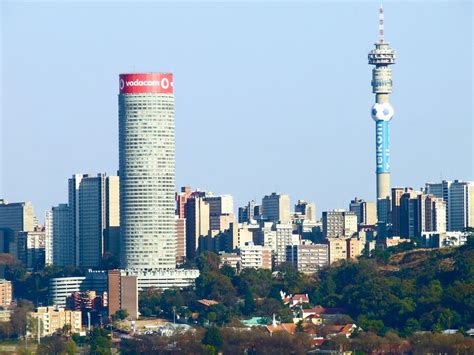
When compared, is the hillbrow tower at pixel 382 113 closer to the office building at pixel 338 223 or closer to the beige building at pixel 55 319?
the office building at pixel 338 223

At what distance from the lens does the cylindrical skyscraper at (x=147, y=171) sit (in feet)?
Result: 330

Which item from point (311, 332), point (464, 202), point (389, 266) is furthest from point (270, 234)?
point (311, 332)

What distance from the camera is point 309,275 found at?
333 ft

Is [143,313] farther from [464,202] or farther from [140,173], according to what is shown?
[464,202]

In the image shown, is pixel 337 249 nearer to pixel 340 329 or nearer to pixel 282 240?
pixel 282 240

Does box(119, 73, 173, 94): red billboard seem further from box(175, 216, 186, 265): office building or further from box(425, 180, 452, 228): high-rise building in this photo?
box(425, 180, 452, 228): high-rise building

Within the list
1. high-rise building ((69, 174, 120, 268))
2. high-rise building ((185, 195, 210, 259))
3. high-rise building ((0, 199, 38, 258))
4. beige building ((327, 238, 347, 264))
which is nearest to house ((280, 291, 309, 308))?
beige building ((327, 238, 347, 264))

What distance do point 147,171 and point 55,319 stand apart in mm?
14983

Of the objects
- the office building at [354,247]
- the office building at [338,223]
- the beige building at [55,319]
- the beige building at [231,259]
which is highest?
the office building at [338,223]

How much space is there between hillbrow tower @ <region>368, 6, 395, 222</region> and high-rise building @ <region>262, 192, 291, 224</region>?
23.1ft

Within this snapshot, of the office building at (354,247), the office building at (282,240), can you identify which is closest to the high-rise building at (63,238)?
the office building at (282,240)

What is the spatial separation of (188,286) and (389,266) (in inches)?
333

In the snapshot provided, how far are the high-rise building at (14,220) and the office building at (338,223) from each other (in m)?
15.3

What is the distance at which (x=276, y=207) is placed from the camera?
405 ft
